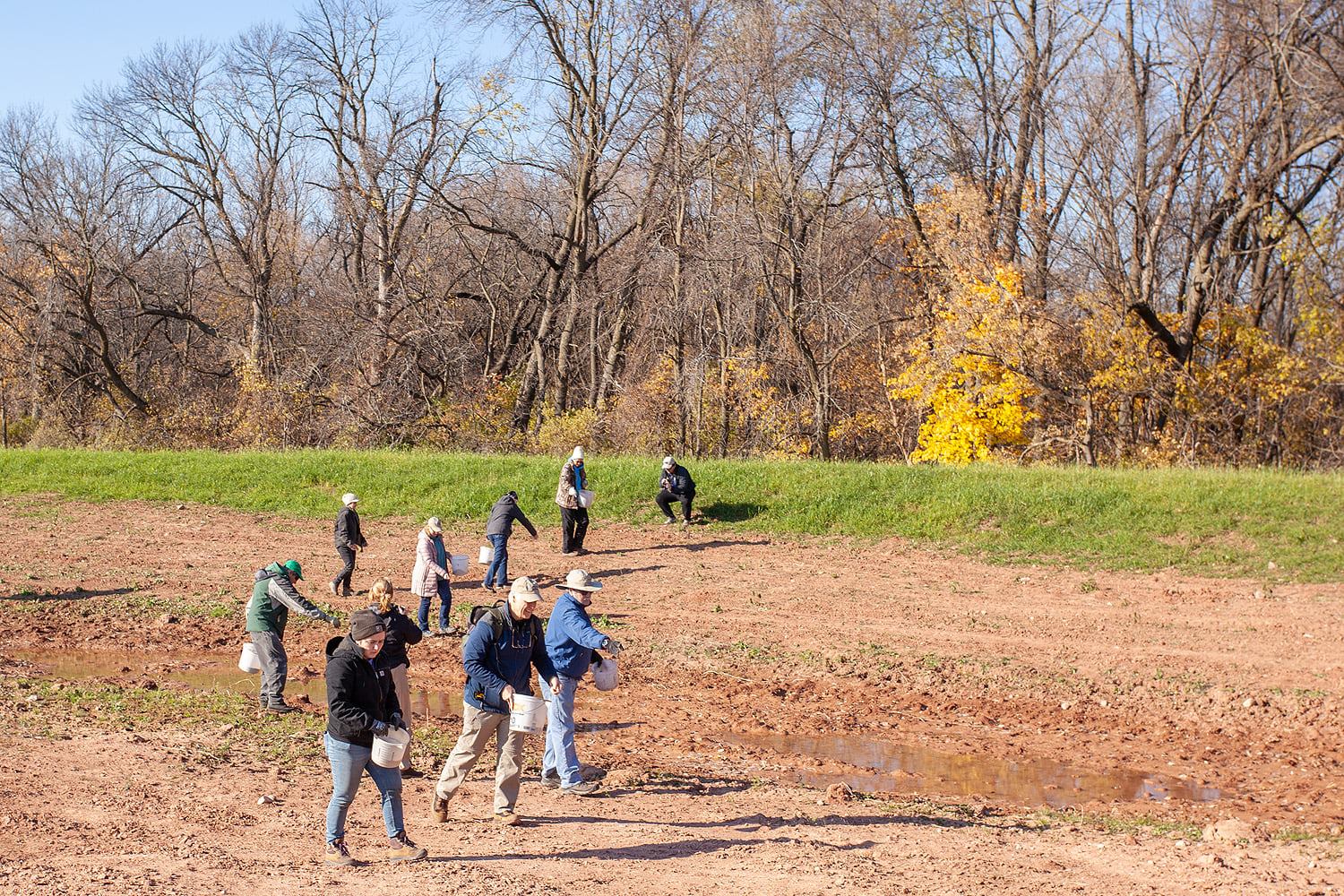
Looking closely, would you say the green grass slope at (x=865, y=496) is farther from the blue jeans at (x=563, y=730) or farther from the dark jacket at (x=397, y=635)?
the dark jacket at (x=397, y=635)

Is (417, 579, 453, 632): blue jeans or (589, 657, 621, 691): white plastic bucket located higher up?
(589, 657, 621, 691): white plastic bucket

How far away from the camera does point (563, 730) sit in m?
9.20

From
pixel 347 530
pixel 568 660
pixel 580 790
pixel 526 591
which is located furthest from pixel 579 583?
pixel 347 530

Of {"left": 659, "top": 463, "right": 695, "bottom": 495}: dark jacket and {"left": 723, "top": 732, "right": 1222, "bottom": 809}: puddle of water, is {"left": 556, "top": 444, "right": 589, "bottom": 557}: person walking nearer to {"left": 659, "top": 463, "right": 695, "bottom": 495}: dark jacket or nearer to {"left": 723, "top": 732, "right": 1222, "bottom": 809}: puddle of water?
{"left": 659, "top": 463, "right": 695, "bottom": 495}: dark jacket

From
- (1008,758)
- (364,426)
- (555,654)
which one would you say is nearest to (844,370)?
(364,426)

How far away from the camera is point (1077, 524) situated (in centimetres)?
1944

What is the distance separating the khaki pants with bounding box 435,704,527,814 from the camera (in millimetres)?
8406

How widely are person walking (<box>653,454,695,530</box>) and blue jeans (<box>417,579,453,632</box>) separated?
641 cm

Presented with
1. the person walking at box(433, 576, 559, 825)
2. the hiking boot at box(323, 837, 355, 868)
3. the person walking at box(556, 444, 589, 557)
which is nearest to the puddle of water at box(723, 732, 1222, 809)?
the person walking at box(433, 576, 559, 825)

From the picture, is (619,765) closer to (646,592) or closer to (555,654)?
(555,654)

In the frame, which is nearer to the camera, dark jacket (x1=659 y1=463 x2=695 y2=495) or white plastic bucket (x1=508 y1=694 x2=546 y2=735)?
white plastic bucket (x1=508 y1=694 x2=546 y2=735)

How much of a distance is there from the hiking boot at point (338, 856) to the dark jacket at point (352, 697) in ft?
2.44

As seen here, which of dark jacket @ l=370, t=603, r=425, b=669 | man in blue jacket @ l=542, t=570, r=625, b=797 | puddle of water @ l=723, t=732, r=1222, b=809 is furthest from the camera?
puddle of water @ l=723, t=732, r=1222, b=809

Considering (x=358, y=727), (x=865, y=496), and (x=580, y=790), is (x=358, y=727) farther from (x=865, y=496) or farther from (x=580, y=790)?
(x=865, y=496)
